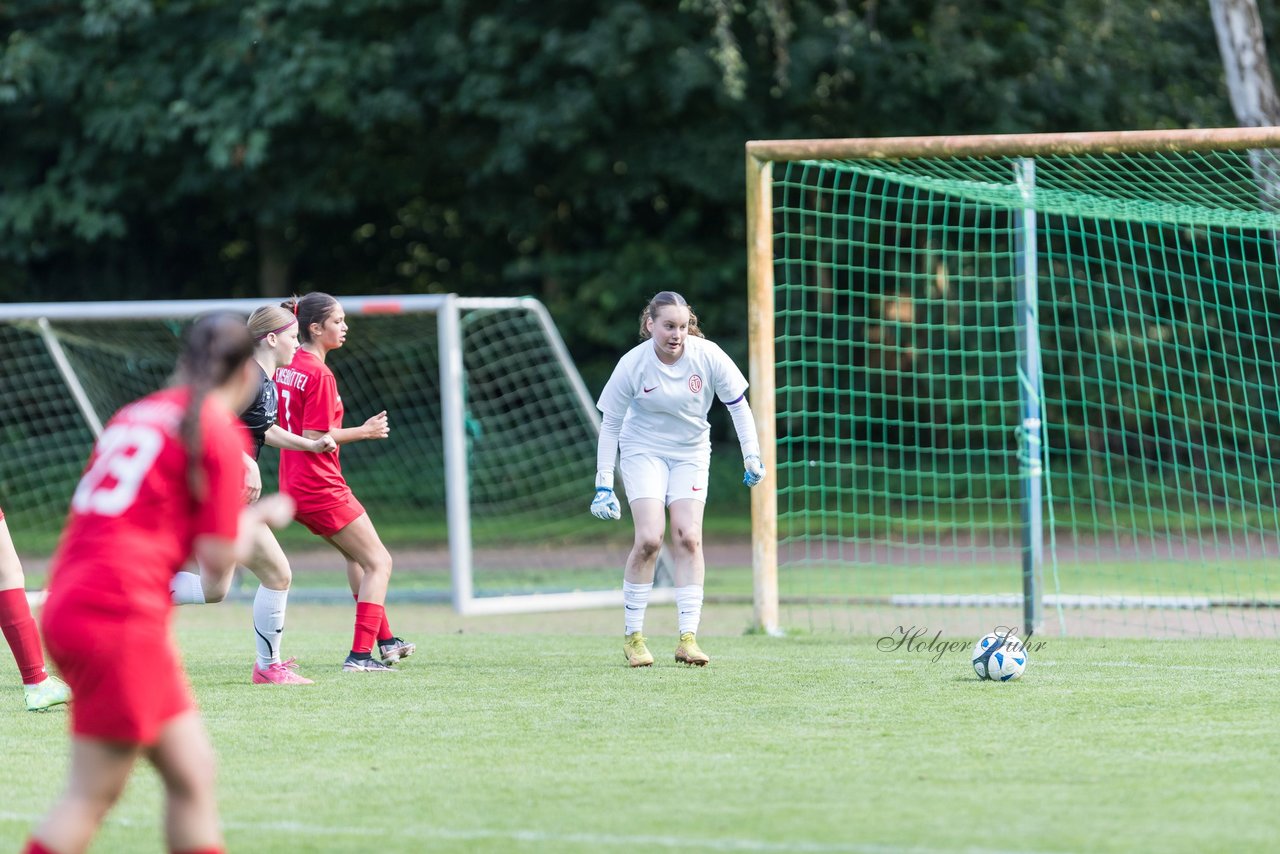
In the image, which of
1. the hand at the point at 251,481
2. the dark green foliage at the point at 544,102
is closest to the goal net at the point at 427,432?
the dark green foliage at the point at 544,102

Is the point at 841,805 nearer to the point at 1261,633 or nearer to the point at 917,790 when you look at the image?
the point at 917,790

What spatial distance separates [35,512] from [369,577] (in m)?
10.7

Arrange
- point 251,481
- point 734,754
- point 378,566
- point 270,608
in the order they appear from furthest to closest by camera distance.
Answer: point 378,566 < point 270,608 < point 251,481 < point 734,754

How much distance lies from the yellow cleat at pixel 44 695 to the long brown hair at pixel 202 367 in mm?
3934

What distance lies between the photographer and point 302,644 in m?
10.0

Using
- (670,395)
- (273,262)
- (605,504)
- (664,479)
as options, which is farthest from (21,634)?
(273,262)

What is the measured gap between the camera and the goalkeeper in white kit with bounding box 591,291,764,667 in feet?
27.5

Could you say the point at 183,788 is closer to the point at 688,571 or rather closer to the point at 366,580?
the point at 366,580

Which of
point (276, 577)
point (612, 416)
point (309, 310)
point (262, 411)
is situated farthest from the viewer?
point (612, 416)

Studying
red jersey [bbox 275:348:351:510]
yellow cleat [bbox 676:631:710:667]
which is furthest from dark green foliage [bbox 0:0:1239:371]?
red jersey [bbox 275:348:351:510]

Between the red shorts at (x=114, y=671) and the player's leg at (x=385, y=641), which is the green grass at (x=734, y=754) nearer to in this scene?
the player's leg at (x=385, y=641)

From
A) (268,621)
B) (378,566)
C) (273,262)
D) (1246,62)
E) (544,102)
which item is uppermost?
(544,102)

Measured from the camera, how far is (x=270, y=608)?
7.84 m

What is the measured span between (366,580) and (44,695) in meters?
1.67
